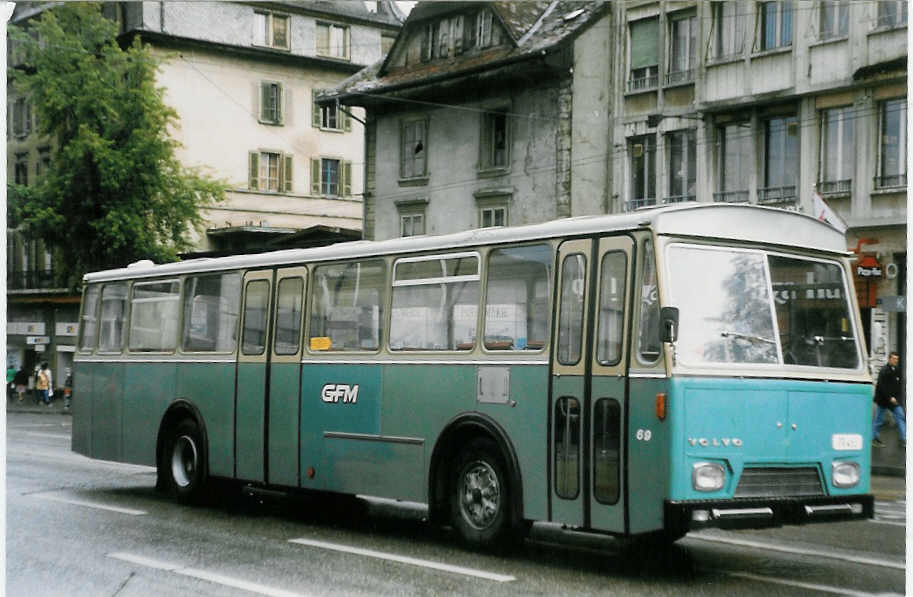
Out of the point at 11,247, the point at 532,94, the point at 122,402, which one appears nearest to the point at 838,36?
the point at 532,94

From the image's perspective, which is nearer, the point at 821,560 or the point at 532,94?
the point at 821,560

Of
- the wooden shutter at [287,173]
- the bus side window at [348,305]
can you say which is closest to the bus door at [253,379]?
the bus side window at [348,305]

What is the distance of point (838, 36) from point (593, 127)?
26.4 ft

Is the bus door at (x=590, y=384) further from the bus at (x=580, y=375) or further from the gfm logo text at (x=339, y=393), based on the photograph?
the gfm logo text at (x=339, y=393)

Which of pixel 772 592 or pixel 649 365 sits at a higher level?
pixel 649 365

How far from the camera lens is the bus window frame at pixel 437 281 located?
38.9 ft

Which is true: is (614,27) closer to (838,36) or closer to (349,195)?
(838,36)

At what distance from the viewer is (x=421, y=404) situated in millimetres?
12359

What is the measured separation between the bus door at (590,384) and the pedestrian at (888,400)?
13.6 m

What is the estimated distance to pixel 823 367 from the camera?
420 inches

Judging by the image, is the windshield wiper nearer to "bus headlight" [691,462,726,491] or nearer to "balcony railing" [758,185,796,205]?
"bus headlight" [691,462,726,491]

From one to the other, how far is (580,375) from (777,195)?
21122 mm

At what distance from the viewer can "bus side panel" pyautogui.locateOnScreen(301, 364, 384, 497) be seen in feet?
42.3

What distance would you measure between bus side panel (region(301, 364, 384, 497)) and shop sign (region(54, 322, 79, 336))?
145 feet
